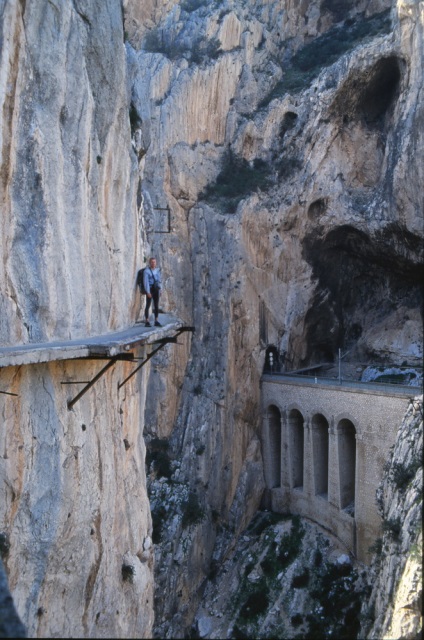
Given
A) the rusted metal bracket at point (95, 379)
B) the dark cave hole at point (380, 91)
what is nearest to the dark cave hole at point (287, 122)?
the dark cave hole at point (380, 91)

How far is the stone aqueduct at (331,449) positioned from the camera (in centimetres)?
2433

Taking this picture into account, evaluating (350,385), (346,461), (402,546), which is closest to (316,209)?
(350,385)

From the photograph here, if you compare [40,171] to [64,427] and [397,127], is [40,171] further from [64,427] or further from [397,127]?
[397,127]

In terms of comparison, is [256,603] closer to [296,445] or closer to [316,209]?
[296,445]

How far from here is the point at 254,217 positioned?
3122 cm

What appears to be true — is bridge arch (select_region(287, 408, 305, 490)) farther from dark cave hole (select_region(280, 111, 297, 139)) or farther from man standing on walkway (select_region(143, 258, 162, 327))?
man standing on walkway (select_region(143, 258, 162, 327))

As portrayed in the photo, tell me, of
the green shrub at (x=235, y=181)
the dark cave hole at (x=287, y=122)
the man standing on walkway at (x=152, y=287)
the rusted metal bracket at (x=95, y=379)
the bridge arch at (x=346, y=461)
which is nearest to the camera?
the rusted metal bracket at (x=95, y=379)

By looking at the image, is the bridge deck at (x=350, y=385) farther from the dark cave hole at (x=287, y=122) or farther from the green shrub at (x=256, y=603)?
the dark cave hole at (x=287, y=122)

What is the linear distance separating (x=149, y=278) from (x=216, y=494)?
19.1 meters

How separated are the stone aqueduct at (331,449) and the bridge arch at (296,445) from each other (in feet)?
0.11

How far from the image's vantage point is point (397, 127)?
29.1 meters

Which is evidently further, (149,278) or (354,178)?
(354,178)

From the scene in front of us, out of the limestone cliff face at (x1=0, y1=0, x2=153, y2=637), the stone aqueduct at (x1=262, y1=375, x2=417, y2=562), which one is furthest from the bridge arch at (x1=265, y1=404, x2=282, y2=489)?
the limestone cliff face at (x1=0, y1=0, x2=153, y2=637)

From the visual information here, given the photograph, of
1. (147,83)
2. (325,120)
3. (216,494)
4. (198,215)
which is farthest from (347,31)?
(216,494)
